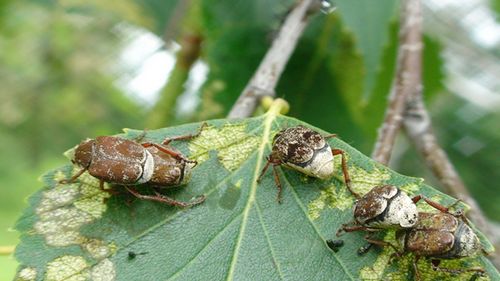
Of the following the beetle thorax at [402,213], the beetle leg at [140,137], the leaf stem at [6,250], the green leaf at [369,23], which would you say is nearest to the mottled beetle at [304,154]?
the beetle thorax at [402,213]

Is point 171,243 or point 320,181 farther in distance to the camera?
point 320,181

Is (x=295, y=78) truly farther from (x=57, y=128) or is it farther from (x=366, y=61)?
(x=57, y=128)

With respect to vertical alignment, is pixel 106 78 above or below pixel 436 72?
above

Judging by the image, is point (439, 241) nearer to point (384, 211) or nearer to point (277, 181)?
point (384, 211)

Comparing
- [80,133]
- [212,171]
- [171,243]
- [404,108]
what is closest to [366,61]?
[404,108]

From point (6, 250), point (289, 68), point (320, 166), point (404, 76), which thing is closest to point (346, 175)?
point (320, 166)

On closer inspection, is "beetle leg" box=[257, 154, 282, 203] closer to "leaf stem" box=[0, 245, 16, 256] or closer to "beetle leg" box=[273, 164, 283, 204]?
"beetle leg" box=[273, 164, 283, 204]
